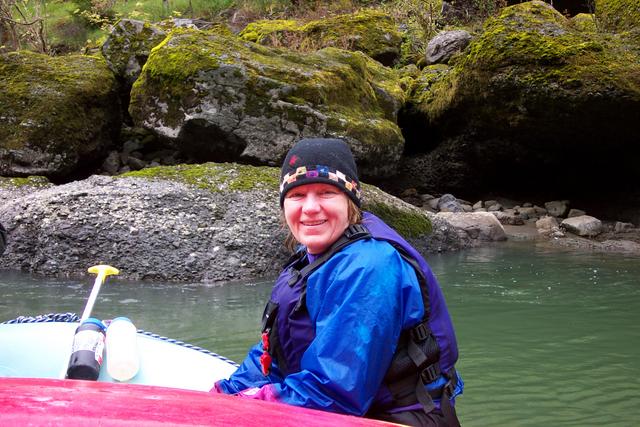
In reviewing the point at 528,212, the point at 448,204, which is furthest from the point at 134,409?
the point at 528,212

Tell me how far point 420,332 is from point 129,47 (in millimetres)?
10838

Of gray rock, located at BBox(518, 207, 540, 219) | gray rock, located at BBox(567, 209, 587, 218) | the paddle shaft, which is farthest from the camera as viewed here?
gray rock, located at BBox(518, 207, 540, 219)

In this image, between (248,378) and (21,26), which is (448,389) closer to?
(248,378)

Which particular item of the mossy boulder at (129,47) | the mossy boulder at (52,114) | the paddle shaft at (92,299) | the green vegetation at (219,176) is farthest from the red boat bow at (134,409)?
the mossy boulder at (129,47)

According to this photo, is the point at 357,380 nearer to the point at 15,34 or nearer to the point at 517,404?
the point at 517,404

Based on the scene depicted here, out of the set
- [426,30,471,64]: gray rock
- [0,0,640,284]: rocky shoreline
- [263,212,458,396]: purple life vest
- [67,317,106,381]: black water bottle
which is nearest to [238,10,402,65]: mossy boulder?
[426,30,471,64]: gray rock

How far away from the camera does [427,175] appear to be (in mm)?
12953

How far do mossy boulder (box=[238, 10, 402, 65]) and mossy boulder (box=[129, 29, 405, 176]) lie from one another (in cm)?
400

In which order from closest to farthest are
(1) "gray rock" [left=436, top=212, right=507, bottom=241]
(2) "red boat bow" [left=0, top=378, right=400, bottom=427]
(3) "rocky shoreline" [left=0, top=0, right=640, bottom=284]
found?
(2) "red boat bow" [left=0, top=378, right=400, bottom=427] < (3) "rocky shoreline" [left=0, top=0, right=640, bottom=284] < (1) "gray rock" [left=436, top=212, right=507, bottom=241]

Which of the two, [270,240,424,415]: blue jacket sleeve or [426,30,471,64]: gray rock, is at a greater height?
[270,240,424,415]: blue jacket sleeve

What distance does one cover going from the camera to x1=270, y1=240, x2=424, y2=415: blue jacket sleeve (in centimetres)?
198

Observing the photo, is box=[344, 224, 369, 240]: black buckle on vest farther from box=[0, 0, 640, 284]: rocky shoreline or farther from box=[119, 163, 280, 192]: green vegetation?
box=[119, 163, 280, 192]: green vegetation

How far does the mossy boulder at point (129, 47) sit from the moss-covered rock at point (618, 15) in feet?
25.0

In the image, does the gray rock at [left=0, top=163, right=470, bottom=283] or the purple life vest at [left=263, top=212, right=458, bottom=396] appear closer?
the purple life vest at [left=263, top=212, right=458, bottom=396]
